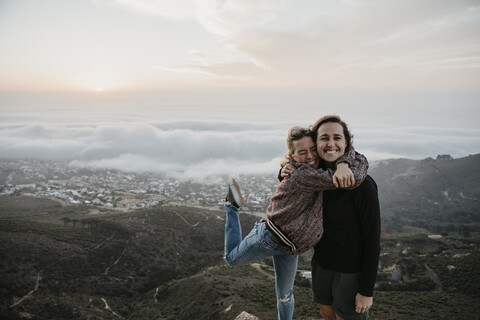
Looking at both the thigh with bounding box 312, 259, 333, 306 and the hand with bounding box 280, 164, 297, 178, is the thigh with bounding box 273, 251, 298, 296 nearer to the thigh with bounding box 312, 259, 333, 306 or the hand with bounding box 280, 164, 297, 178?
the thigh with bounding box 312, 259, 333, 306

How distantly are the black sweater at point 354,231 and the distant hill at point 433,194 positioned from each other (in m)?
75.8

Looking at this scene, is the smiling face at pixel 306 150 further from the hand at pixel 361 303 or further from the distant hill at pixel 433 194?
the distant hill at pixel 433 194

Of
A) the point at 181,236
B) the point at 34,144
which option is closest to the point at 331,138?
the point at 181,236

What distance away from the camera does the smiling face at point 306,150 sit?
3303 mm

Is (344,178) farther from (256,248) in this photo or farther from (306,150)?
(256,248)

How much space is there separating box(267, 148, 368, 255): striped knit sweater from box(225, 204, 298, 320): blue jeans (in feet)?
1.12

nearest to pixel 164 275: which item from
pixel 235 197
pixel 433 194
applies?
pixel 235 197

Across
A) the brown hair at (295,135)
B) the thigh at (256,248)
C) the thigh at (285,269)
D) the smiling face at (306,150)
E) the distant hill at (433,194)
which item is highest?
the brown hair at (295,135)

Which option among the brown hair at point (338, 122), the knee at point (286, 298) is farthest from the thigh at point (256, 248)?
the brown hair at point (338, 122)

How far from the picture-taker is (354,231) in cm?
300

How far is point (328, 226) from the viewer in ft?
10.2

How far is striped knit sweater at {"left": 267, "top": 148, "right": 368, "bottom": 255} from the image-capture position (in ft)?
9.30

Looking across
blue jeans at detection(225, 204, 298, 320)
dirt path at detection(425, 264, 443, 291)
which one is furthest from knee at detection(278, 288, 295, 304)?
dirt path at detection(425, 264, 443, 291)

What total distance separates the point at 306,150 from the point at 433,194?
350ft
